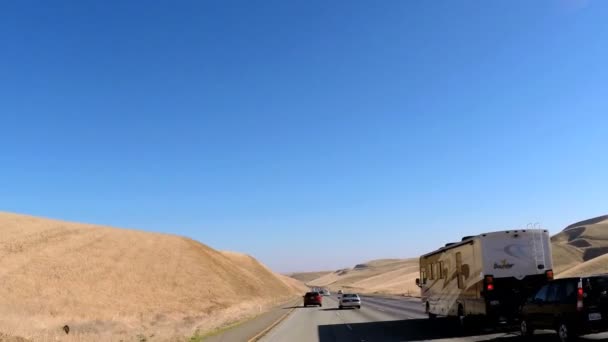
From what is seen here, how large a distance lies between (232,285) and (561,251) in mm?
89466

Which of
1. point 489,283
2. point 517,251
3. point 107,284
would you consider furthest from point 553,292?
point 107,284

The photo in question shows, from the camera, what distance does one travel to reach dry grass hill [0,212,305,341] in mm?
40156

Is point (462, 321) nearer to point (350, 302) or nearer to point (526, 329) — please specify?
point (526, 329)

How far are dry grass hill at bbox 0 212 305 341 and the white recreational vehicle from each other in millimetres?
16353

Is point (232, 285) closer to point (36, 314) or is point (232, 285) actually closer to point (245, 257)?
point (36, 314)

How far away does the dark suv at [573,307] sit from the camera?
13.4 m

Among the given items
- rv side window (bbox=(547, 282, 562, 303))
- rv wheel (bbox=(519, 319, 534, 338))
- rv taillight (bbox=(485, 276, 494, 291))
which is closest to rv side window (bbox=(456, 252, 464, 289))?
rv taillight (bbox=(485, 276, 494, 291))

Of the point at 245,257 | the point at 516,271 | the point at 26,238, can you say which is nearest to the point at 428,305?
the point at 516,271

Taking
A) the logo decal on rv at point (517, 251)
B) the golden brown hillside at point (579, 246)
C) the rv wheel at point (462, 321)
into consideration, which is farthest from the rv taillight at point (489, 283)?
the golden brown hillside at point (579, 246)

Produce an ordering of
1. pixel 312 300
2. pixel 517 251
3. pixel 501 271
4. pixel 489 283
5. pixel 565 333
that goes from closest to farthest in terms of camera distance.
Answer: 1. pixel 565 333
2. pixel 489 283
3. pixel 501 271
4. pixel 517 251
5. pixel 312 300

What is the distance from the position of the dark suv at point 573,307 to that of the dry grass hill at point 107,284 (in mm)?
19855

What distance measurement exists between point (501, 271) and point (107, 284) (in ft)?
174

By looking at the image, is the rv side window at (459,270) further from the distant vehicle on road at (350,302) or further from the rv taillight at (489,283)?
the distant vehicle on road at (350,302)

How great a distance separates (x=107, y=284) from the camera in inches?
2413
